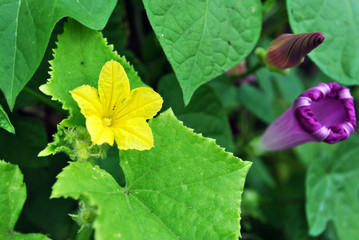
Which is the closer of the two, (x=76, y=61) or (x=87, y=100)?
(x=87, y=100)

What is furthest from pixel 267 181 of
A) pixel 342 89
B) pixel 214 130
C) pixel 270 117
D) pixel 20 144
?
pixel 20 144

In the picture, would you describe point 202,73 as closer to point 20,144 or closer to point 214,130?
point 214,130

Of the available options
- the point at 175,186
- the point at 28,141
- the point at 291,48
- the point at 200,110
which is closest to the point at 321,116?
the point at 291,48

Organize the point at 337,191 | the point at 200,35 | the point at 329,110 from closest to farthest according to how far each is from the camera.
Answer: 1. the point at 200,35
2. the point at 329,110
3. the point at 337,191

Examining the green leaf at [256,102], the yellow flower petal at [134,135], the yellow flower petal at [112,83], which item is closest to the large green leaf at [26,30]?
the yellow flower petal at [112,83]

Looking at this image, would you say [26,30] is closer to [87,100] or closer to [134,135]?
[87,100]
